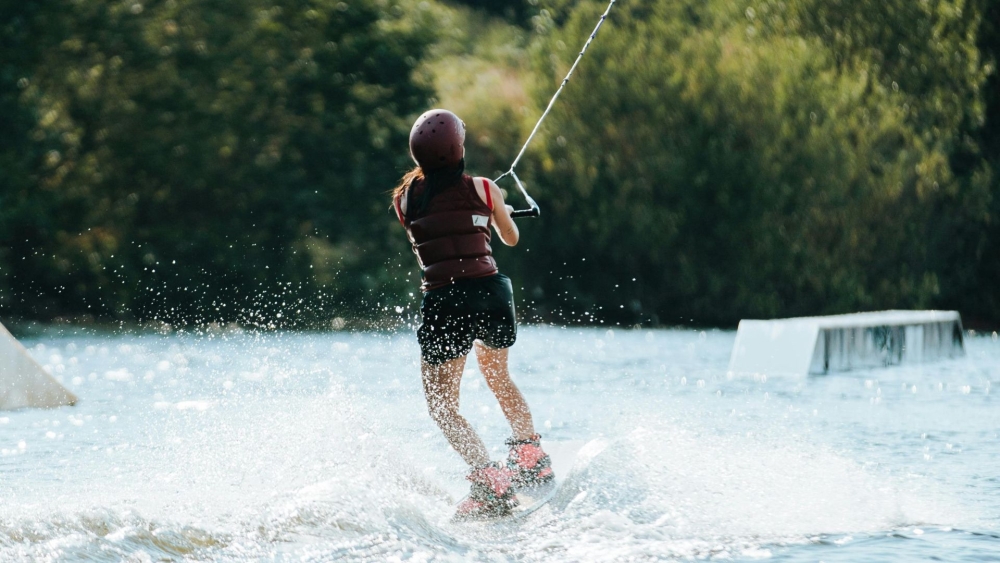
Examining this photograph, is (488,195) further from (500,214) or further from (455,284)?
(455,284)

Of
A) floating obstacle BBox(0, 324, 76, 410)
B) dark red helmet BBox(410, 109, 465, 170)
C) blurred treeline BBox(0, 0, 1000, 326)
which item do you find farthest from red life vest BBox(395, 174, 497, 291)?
blurred treeline BBox(0, 0, 1000, 326)

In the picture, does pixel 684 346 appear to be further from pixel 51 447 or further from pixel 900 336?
pixel 51 447

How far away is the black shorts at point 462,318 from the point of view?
595 centimetres

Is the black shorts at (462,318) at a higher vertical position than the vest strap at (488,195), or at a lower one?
lower

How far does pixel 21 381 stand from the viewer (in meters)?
9.73

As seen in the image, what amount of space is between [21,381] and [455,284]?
4.87 meters

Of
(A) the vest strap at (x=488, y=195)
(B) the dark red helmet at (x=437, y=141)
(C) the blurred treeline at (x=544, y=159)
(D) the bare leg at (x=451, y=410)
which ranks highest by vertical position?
(C) the blurred treeline at (x=544, y=159)

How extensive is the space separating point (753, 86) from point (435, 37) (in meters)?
6.29

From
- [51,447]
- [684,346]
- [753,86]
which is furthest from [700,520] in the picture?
[753,86]

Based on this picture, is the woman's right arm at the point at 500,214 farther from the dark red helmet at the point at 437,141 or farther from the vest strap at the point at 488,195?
the dark red helmet at the point at 437,141

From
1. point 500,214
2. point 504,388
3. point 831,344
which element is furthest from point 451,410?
point 831,344

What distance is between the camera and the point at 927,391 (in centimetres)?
1164

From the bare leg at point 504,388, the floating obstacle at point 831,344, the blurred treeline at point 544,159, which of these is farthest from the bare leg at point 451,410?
the blurred treeline at point 544,159

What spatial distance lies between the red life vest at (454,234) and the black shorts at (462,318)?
5 cm
